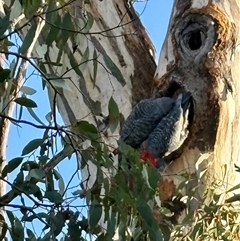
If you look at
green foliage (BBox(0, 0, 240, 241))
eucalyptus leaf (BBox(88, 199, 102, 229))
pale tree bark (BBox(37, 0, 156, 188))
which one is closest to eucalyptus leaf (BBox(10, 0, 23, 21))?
green foliage (BBox(0, 0, 240, 241))

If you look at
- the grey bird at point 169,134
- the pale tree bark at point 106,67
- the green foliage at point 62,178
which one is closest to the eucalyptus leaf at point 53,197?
the green foliage at point 62,178

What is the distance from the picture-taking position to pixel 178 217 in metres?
1.79

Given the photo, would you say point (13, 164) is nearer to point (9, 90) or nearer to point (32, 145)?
point (32, 145)

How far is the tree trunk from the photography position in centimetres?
178

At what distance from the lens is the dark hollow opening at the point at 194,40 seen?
1.85 metres

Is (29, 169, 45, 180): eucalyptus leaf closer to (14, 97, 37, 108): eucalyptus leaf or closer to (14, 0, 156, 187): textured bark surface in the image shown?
(14, 97, 37, 108): eucalyptus leaf

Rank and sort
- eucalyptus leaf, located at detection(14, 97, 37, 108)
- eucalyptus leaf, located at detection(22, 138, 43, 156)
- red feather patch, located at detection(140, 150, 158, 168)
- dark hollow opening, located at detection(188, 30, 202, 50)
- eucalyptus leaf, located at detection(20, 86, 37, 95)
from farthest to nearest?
dark hollow opening, located at detection(188, 30, 202, 50), red feather patch, located at detection(140, 150, 158, 168), eucalyptus leaf, located at detection(20, 86, 37, 95), eucalyptus leaf, located at detection(22, 138, 43, 156), eucalyptus leaf, located at detection(14, 97, 37, 108)

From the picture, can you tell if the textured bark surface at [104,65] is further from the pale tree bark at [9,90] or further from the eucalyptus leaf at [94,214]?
the eucalyptus leaf at [94,214]

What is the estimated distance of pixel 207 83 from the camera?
179 cm

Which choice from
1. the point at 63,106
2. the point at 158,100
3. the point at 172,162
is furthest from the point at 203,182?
the point at 63,106

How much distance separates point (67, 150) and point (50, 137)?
7 centimetres

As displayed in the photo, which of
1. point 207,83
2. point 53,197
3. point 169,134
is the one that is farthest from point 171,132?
point 53,197

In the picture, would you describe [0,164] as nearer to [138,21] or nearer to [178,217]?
[178,217]

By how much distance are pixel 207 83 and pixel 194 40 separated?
14cm
